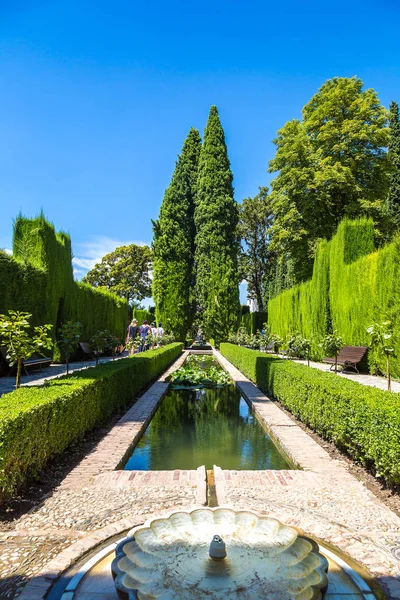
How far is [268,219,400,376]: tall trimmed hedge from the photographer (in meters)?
10.3

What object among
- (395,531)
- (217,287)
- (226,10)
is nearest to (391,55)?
(226,10)

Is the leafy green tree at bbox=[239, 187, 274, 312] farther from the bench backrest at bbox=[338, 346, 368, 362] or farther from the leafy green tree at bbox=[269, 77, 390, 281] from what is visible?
the bench backrest at bbox=[338, 346, 368, 362]

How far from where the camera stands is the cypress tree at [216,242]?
26.0 meters

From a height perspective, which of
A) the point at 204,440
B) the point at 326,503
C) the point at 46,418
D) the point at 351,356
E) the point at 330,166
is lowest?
the point at 204,440

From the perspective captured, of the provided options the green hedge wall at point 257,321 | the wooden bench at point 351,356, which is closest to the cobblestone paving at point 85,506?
the wooden bench at point 351,356

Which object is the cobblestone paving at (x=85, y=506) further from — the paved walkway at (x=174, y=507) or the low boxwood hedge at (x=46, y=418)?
the low boxwood hedge at (x=46, y=418)

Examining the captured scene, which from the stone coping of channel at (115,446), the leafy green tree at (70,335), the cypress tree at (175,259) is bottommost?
the stone coping of channel at (115,446)

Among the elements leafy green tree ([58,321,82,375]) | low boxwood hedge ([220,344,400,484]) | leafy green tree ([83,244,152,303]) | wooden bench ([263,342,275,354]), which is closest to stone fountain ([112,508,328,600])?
low boxwood hedge ([220,344,400,484])

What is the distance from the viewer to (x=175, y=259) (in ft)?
89.1

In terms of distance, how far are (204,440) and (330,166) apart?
17191 mm

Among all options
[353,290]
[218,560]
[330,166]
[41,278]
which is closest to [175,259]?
[330,166]

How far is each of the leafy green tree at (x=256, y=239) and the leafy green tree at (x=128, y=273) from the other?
13.1 metres

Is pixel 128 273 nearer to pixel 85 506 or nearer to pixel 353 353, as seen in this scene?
pixel 353 353

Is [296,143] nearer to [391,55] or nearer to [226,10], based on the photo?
[391,55]
